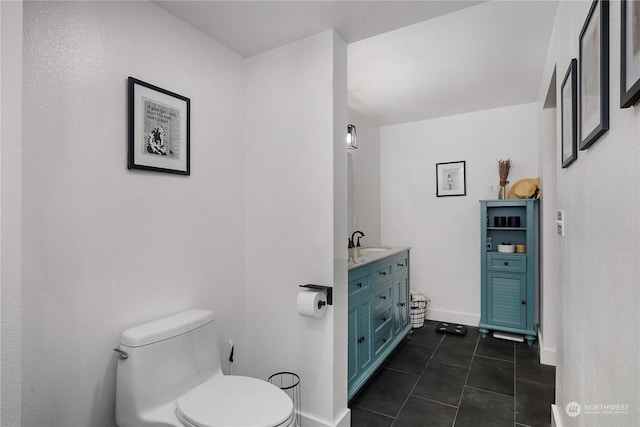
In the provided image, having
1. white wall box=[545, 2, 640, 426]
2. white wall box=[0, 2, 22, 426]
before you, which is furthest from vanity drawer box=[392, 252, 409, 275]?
white wall box=[0, 2, 22, 426]

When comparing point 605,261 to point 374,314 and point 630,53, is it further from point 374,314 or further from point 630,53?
point 374,314

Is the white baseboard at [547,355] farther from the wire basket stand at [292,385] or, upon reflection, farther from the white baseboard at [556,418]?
the wire basket stand at [292,385]

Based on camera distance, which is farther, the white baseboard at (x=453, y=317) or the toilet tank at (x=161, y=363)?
the white baseboard at (x=453, y=317)

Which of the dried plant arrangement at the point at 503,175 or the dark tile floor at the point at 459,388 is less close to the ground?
the dried plant arrangement at the point at 503,175

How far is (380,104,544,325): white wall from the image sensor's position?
11.9ft

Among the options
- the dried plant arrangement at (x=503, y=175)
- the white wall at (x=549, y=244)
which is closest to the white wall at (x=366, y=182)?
the dried plant arrangement at (x=503, y=175)

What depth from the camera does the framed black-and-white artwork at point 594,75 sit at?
0.87m

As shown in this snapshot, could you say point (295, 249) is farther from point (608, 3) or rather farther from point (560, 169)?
point (608, 3)

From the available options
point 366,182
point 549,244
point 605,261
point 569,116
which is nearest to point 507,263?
point 549,244

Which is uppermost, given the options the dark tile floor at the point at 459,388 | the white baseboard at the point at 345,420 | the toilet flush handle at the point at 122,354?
the toilet flush handle at the point at 122,354

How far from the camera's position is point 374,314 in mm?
2625

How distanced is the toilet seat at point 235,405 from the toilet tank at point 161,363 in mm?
81

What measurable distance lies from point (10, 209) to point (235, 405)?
3.71ft

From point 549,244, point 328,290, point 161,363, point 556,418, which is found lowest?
point 556,418
